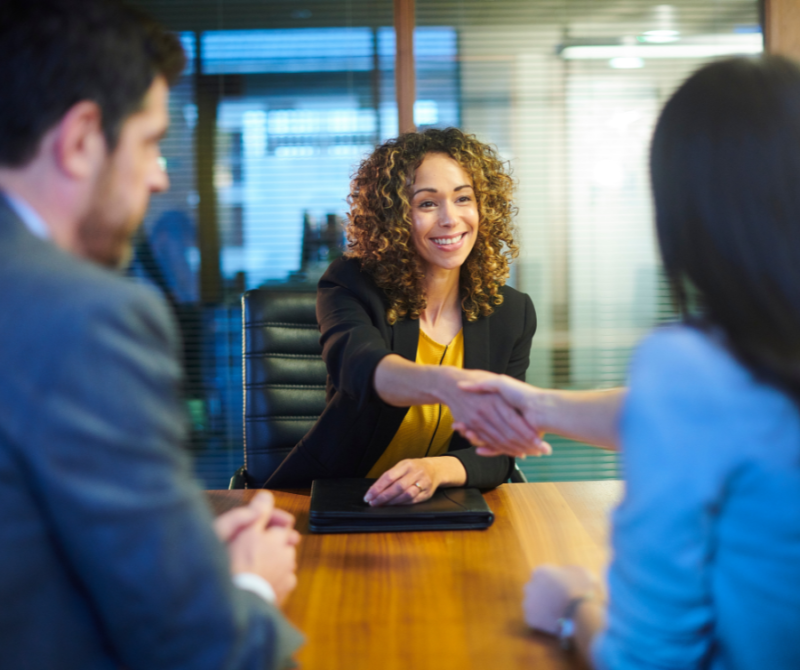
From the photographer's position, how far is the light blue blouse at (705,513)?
2.03ft

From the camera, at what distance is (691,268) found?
2.35 feet

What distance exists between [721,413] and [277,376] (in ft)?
4.98

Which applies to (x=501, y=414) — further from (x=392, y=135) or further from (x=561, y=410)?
(x=392, y=135)

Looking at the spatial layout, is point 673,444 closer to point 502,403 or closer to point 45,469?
point 45,469

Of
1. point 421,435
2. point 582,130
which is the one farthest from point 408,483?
point 582,130

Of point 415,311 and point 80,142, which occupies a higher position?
point 80,142

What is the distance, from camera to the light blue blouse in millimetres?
619

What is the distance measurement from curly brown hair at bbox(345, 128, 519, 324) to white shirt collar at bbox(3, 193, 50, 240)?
1194 millimetres

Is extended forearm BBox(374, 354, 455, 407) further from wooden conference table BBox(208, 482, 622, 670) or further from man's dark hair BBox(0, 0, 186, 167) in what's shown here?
man's dark hair BBox(0, 0, 186, 167)

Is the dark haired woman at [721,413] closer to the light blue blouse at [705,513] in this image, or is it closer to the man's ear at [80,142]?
the light blue blouse at [705,513]

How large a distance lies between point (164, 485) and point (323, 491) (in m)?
0.84

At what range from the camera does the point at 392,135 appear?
3.07 meters

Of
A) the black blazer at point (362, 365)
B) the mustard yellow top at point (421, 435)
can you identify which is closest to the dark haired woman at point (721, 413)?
the black blazer at point (362, 365)

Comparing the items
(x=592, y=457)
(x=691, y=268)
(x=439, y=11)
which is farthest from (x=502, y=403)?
(x=439, y=11)
